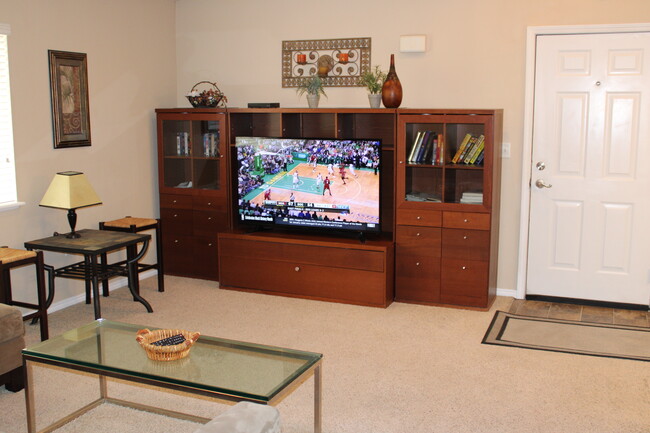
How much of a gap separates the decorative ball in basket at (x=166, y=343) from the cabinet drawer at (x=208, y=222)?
2425mm

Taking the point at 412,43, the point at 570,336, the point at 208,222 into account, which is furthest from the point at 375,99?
Answer: the point at 570,336

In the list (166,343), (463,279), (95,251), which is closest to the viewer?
(166,343)

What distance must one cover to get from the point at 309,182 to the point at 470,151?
3.96 feet

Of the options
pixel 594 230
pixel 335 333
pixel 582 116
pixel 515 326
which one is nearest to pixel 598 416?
pixel 515 326

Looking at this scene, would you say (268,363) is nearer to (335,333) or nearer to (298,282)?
(335,333)

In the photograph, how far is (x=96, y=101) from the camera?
16.8ft

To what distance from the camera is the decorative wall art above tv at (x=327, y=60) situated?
17.5 feet

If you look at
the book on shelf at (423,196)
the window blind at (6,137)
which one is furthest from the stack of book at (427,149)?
the window blind at (6,137)

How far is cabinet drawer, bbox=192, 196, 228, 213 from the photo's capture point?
5.44m

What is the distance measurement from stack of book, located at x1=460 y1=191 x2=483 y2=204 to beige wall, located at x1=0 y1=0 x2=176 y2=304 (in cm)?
267

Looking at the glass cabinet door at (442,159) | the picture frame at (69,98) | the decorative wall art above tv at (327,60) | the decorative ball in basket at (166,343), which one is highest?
the decorative wall art above tv at (327,60)

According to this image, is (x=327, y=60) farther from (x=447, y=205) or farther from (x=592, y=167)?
(x=592, y=167)

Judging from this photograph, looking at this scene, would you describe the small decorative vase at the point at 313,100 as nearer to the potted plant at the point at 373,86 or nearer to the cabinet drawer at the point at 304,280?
the potted plant at the point at 373,86

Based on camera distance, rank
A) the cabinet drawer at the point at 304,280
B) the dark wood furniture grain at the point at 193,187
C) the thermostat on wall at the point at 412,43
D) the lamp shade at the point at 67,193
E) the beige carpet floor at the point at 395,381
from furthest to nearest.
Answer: the dark wood furniture grain at the point at 193,187 < the thermostat on wall at the point at 412,43 < the cabinet drawer at the point at 304,280 < the lamp shade at the point at 67,193 < the beige carpet floor at the point at 395,381
